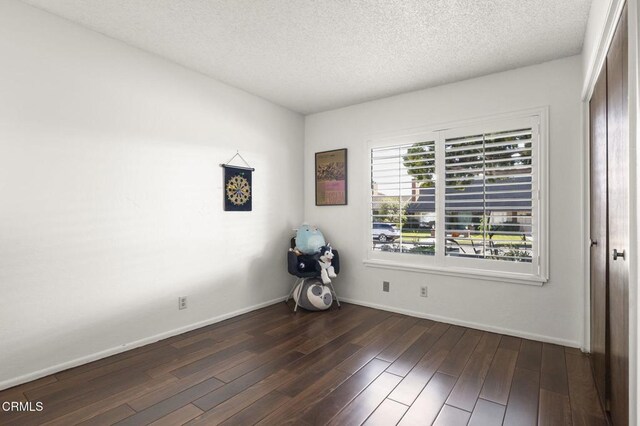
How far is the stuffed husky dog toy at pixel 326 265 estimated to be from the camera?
12.6ft

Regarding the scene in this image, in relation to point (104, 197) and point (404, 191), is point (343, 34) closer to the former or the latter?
point (404, 191)

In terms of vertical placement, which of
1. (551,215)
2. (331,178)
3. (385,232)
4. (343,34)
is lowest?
(385,232)

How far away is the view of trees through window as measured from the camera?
9.98 feet

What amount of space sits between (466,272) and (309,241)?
5.78 feet

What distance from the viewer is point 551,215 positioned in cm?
292

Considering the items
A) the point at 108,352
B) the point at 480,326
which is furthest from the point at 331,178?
the point at 108,352

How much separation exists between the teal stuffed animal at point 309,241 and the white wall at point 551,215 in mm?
361

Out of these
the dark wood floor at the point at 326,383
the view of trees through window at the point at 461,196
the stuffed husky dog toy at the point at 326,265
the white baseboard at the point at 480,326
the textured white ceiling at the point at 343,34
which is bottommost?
the dark wood floor at the point at 326,383

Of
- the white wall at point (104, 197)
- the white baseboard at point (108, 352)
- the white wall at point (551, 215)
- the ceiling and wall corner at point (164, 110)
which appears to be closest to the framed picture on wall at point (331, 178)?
the white wall at point (551, 215)

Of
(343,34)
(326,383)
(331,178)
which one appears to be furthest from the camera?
(331,178)

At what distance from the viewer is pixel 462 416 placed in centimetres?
188

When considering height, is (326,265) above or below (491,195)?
below

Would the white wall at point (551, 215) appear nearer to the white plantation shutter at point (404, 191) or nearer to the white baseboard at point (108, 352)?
the white plantation shutter at point (404, 191)

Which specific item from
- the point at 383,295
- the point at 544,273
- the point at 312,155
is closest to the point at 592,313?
the point at 544,273
